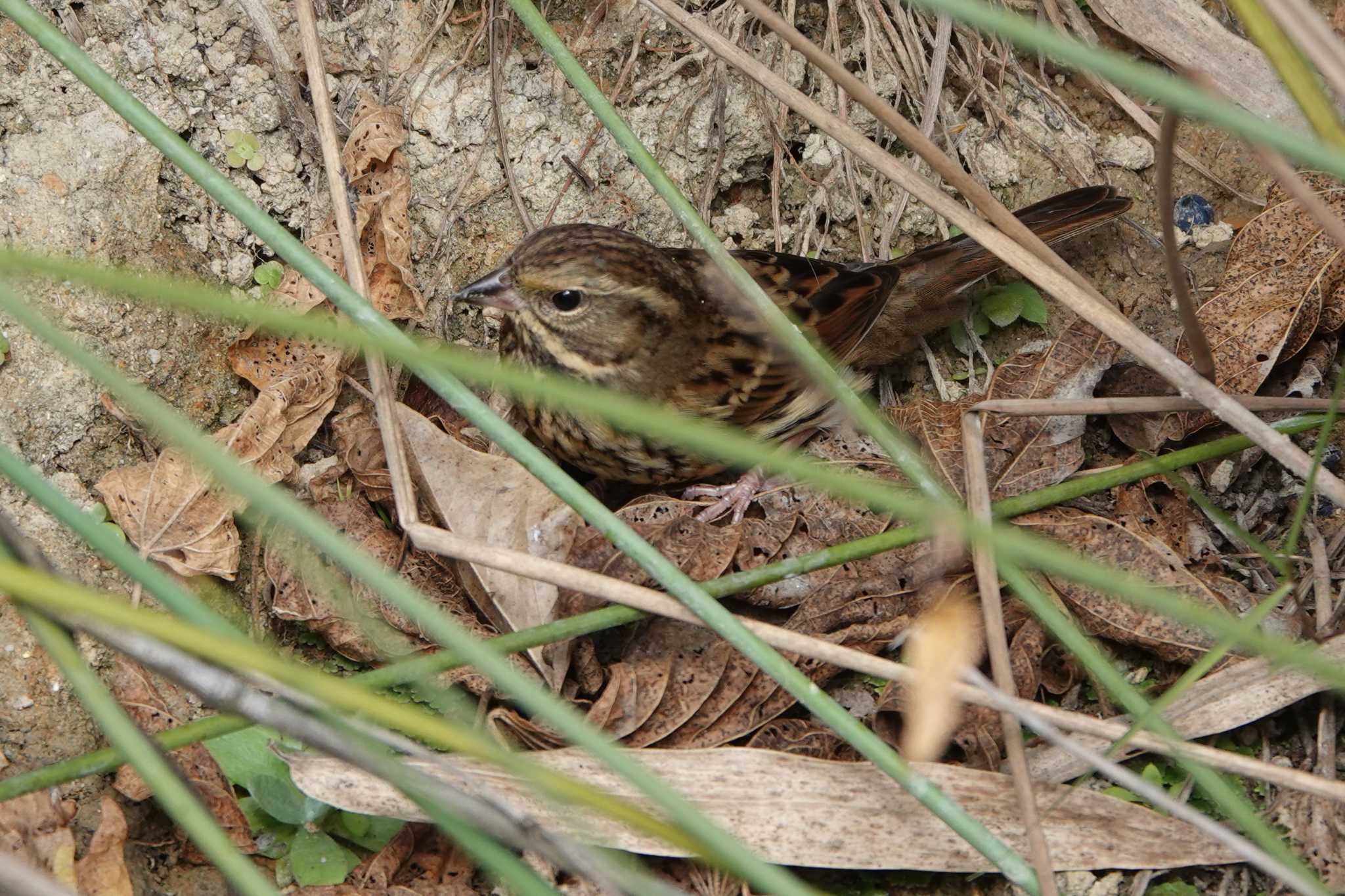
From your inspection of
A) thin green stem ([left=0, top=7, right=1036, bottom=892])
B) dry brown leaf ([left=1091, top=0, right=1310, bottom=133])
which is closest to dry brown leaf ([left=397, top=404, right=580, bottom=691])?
thin green stem ([left=0, top=7, right=1036, bottom=892])

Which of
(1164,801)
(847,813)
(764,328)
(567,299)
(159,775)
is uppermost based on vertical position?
(567,299)

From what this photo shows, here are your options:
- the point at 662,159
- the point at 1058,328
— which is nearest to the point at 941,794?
the point at 1058,328

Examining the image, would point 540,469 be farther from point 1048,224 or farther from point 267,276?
point 1048,224

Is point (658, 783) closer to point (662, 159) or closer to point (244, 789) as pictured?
point (244, 789)

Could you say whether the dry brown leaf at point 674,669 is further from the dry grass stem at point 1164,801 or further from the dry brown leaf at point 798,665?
the dry grass stem at point 1164,801

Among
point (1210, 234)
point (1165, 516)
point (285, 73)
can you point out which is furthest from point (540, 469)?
point (1210, 234)

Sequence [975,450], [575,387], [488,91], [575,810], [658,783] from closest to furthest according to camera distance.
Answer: [575,387] < [658,783] < [575,810] < [975,450] < [488,91]

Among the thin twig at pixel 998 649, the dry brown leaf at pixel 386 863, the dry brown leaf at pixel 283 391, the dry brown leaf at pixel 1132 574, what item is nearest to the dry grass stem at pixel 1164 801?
the thin twig at pixel 998 649

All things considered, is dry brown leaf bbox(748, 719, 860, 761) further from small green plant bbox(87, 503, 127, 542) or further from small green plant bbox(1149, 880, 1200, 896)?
small green plant bbox(87, 503, 127, 542)
